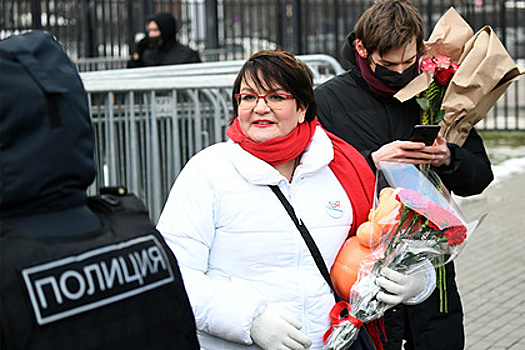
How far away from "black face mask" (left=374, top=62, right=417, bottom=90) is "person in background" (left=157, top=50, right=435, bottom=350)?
0.59 m

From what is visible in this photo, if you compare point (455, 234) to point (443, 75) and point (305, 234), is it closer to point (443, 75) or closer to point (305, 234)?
point (305, 234)

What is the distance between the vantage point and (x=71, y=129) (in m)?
1.73

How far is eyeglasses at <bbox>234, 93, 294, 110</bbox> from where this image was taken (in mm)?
3018

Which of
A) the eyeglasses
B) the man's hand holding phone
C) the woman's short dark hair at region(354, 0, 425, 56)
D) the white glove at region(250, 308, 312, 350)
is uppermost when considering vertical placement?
the woman's short dark hair at region(354, 0, 425, 56)

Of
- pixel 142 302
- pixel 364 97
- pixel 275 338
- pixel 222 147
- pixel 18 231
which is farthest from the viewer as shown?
pixel 364 97

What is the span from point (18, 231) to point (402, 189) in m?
1.78

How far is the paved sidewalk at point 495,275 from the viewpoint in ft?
19.1

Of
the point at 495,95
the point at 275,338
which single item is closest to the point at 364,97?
the point at 495,95

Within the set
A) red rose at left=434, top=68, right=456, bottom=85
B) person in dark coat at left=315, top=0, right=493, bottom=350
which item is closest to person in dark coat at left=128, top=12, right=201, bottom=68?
person in dark coat at left=315, top=0, right=493, bottom=350

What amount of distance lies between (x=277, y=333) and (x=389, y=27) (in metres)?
1.43

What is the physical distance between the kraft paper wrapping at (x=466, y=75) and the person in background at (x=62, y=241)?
6.57 feet

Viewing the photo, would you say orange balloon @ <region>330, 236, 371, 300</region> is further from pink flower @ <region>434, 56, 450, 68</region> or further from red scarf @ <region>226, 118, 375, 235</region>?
pink flower @ <region>434, 56, 450, 68</region>

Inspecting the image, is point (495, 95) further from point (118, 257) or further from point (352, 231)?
point (118, 257)

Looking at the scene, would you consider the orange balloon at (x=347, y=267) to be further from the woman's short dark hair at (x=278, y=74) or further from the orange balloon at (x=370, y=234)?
the woman's short dark hair at (x=278, y=74)
